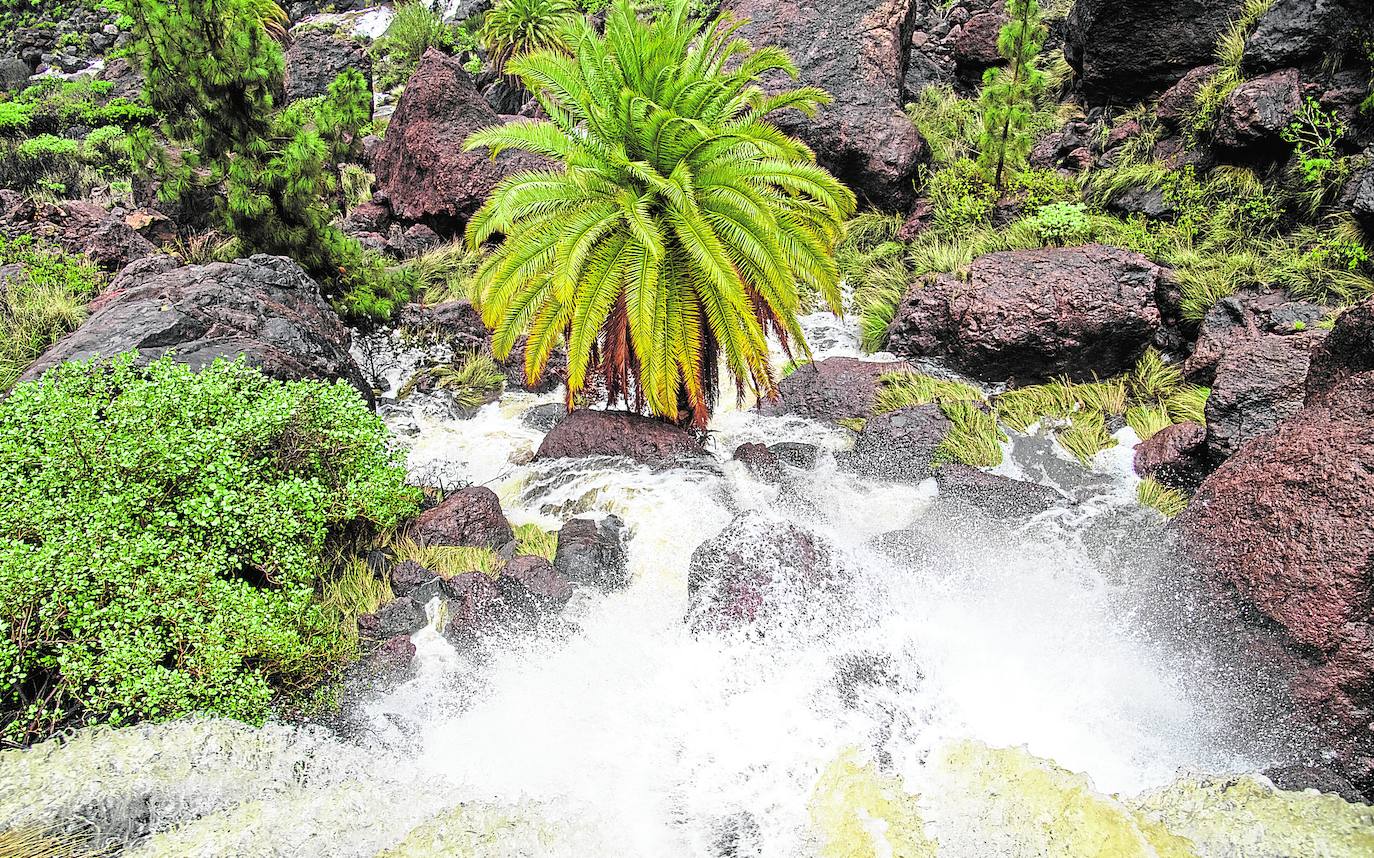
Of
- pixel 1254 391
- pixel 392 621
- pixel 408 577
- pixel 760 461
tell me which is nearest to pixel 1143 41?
pixel 1254 391

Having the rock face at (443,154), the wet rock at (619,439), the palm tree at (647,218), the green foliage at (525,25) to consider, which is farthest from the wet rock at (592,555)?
the green foliage at (525,25)

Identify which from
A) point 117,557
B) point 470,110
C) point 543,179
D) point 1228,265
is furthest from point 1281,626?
point 470,110

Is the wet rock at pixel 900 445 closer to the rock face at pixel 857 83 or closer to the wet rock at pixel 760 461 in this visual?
the wet rock at pixel 760 461

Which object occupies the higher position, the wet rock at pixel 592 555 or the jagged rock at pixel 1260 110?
the jagged rock at pixel 1260 110

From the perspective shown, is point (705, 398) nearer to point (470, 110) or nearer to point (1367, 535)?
point (1367, 535)

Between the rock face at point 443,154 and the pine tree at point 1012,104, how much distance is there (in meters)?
8.25

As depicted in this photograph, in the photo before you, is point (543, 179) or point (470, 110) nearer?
point (543, 179)

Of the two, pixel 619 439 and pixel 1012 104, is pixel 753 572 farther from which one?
pixel 1012 104

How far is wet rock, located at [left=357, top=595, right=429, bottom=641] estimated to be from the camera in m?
6.87

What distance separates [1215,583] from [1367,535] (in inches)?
44.9

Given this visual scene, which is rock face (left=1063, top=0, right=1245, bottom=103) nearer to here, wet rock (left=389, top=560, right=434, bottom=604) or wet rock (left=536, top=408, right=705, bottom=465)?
wet rock (left=536, top=408, right=705, bottom=465)

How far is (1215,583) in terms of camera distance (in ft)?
21.5

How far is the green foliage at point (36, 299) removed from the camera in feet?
32.3

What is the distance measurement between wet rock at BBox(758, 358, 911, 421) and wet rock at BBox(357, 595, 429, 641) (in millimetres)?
5430
